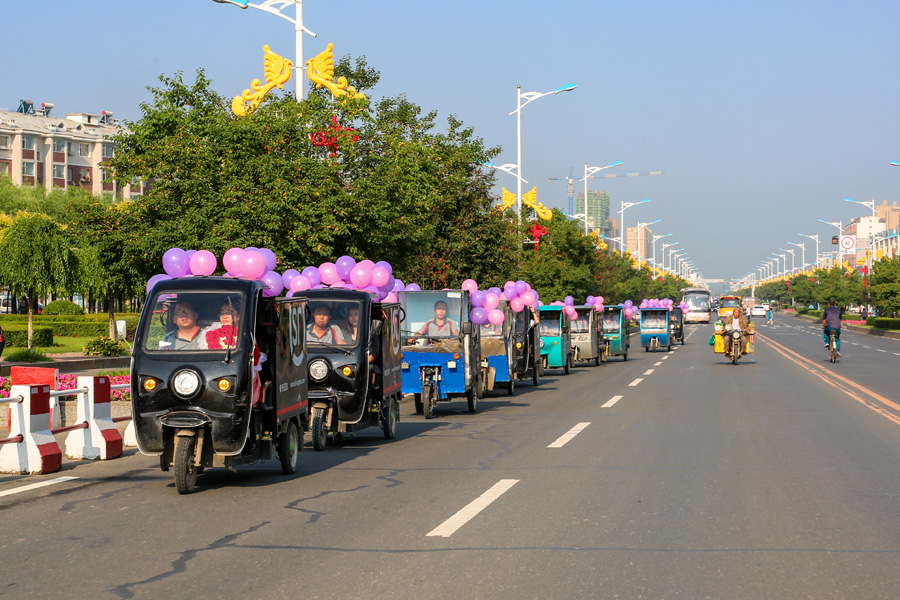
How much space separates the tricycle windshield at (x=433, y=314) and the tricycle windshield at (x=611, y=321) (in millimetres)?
21111

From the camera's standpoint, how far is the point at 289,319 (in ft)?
35.9

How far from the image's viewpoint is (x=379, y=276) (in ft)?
51.8

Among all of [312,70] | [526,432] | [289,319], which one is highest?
[312,70]

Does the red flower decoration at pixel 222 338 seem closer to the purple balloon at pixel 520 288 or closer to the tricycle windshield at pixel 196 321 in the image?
the tricycle windshield at pixel 196 321

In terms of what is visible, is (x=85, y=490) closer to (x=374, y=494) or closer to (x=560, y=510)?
(x=374, y=494)

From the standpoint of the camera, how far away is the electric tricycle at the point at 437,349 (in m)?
18.1

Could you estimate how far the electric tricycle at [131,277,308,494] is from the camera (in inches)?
374

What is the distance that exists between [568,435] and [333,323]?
3.63 m

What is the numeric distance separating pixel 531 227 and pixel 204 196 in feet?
88.8

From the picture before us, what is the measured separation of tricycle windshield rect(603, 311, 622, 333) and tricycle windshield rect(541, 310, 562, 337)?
8354 millimetres

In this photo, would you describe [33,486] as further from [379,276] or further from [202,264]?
[379,276]

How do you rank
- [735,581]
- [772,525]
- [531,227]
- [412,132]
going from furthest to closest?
[531,227]
[412,132]
[772,525]
[735,581]

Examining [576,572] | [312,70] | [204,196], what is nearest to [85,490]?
[576,572]

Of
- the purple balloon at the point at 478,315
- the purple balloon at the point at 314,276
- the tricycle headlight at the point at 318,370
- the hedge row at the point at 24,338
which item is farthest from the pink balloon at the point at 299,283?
the hedge row at the point at 24,338
